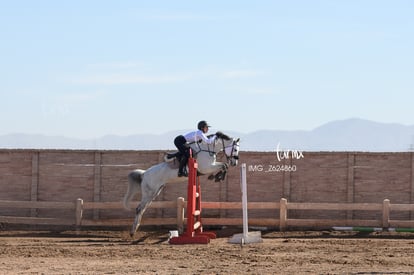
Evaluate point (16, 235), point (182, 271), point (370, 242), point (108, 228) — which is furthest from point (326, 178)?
point (182, 271)

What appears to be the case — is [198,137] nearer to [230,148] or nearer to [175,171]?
[230,148]

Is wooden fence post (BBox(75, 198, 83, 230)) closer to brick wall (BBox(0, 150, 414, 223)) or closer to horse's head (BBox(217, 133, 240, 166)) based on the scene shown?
brick wall (BBox(0, 150, 414, 223))

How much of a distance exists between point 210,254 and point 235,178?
6.82m

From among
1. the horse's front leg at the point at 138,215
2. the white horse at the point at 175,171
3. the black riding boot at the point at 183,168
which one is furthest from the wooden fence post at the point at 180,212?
the black riding boot at the point at 183,168

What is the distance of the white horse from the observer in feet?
70.7

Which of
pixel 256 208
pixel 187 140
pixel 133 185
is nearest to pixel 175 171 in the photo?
pixel 187 140

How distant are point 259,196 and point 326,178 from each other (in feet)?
5.99

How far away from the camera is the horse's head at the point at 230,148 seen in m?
21.6

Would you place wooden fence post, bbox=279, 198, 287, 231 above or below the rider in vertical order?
below

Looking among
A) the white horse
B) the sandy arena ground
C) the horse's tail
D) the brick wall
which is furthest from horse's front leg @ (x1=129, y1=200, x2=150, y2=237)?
the brick wall

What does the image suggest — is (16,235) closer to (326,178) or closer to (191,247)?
(191,247)

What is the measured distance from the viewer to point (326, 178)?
24.6 m

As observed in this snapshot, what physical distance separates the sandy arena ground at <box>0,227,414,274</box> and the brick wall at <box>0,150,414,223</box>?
1662 millimetres

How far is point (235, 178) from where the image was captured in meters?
24.8
